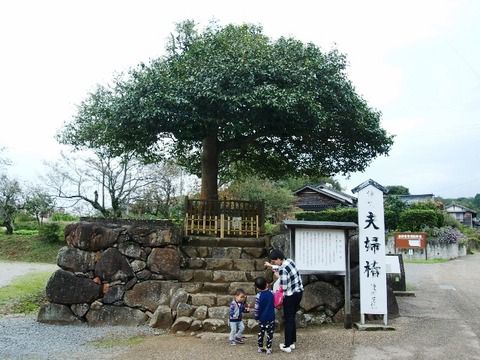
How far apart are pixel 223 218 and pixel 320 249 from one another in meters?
3.83

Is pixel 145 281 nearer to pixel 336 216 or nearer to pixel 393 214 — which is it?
pixel 336 216

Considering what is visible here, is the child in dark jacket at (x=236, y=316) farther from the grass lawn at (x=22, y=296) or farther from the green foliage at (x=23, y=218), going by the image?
the green foliage at (x=23, y=218)

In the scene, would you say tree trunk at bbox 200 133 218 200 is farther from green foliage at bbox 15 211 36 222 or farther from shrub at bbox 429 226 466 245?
green foliage at bbox 15 211 36 222

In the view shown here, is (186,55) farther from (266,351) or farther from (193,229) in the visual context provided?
(266,351)

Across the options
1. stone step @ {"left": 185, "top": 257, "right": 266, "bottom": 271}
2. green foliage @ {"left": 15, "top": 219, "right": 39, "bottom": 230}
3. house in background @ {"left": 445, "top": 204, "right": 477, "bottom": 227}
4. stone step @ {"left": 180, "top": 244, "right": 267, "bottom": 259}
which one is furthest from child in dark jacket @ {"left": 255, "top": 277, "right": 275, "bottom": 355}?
house in background @ {"left": 445, "top": 204, "right": 477, "bottom": 227}

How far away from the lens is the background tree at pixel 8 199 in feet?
85.3

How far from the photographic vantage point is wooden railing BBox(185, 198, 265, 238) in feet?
38.2

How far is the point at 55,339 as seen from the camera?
7312 mm

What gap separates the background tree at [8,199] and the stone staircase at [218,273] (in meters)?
20.2

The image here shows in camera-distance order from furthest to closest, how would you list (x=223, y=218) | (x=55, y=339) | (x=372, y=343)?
(x=223, y=218)
(x=55, y=339)
(x=372, y=343)

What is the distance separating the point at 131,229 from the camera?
29.9 ft

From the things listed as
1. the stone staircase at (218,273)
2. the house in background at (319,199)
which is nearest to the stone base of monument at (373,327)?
the stone staircase at (218,273)

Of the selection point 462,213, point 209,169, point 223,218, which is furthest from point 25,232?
point 462,213

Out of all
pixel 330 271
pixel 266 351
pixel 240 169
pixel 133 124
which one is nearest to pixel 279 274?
pixel 266 351
